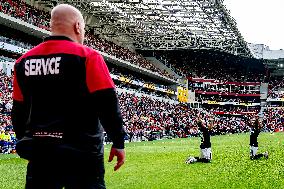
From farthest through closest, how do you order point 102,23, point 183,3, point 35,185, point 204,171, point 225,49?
point 225,49, point 102,23, point 183,3, point 204,171, point 35,185

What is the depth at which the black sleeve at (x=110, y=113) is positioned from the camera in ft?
11.6

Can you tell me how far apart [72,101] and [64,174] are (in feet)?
1.87

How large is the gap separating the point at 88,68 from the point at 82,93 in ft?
0.67

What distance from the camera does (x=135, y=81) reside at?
64250 mm

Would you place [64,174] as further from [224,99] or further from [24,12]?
[224,99]

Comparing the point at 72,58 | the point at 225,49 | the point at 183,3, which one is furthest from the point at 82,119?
the point at 225,49

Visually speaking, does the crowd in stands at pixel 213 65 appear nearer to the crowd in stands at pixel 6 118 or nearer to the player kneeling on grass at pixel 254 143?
the crowd in stands at pixel 6 118

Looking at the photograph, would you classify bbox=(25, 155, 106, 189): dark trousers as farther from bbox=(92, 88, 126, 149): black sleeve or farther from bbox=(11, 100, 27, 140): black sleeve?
bbox=(11, 100, 27, 140): black sleeve

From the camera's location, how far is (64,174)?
349cm

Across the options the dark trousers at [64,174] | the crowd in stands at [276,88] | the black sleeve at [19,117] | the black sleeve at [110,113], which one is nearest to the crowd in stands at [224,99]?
the crowd in stands at [276,88]

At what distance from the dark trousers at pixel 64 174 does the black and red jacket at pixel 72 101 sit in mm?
116

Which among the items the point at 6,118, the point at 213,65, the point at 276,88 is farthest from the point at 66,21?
the point at 276,88

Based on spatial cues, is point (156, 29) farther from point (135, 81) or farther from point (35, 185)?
point (35, 185)

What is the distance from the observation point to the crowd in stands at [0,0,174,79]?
39.0 m
